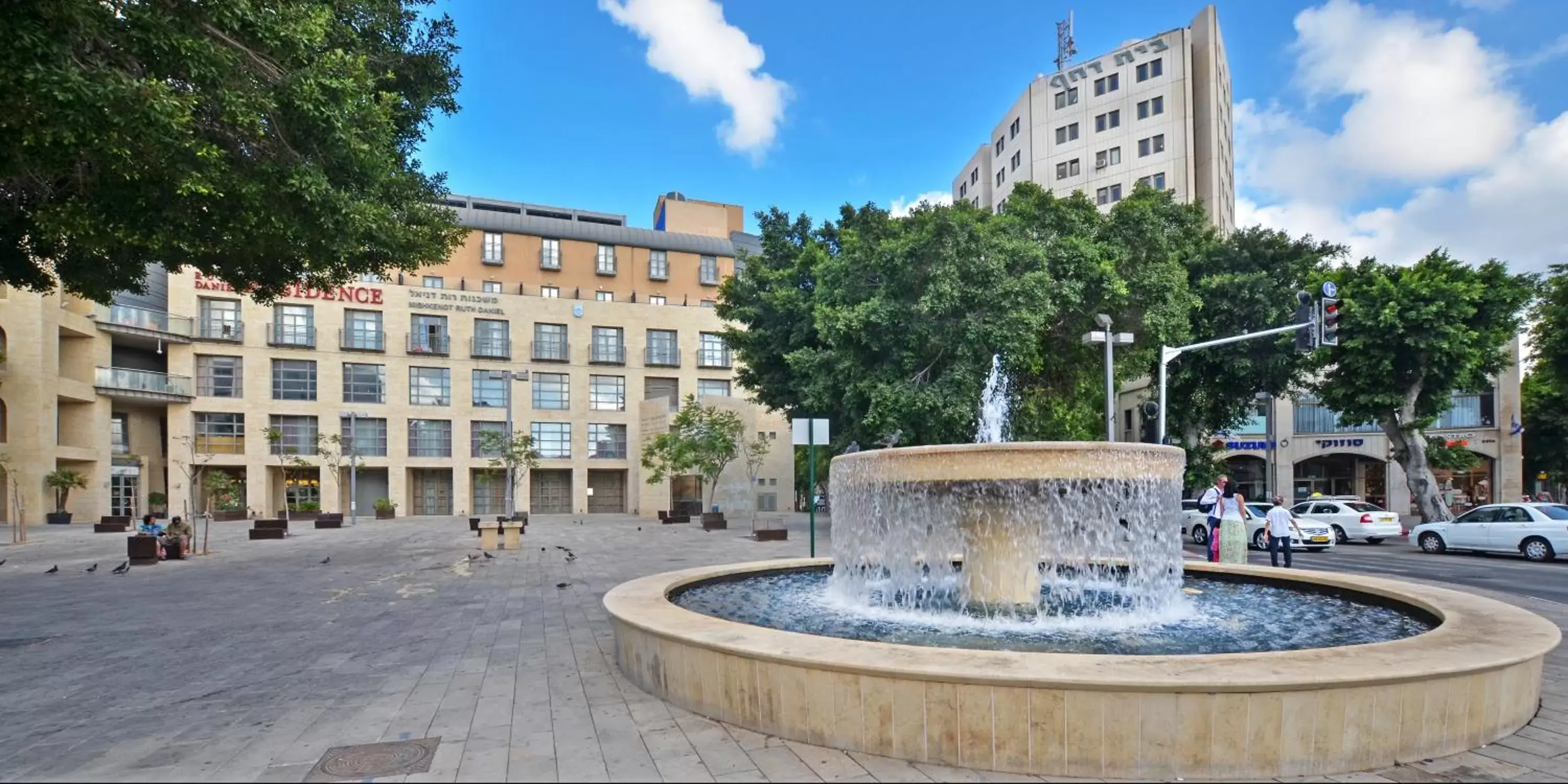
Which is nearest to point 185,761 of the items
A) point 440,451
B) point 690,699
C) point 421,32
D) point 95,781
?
point 95,781

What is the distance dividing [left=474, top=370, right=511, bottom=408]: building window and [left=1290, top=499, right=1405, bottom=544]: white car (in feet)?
126

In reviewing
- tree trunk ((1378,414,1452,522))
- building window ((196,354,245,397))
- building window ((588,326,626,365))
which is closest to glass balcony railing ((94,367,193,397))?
building window ((196,354,245,397))

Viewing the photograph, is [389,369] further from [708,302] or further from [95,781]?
[95,781]

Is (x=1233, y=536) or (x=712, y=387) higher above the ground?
(x=712, y=387)

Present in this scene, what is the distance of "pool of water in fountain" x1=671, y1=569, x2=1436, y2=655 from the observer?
6.40 meters

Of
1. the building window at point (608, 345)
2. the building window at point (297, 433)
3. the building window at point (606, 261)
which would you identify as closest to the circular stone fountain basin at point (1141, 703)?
the building window at point (297, 433)

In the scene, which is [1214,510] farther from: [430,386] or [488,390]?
[430,386]

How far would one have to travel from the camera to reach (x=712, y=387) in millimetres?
51844

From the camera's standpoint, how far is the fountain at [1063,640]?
403cm

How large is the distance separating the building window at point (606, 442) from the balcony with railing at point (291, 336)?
15.1 metres

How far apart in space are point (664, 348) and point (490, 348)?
389 inches

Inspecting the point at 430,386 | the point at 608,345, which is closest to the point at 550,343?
the point at 608,345

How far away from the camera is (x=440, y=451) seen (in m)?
46.3

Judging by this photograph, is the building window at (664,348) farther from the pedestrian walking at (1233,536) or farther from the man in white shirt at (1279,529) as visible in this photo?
the pedestrian walking at (1233,536)
